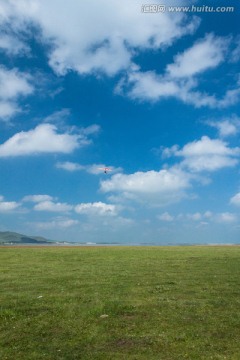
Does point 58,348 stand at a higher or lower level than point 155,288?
lower

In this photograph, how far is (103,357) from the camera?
17.8 m

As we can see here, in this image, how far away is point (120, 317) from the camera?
2419cm

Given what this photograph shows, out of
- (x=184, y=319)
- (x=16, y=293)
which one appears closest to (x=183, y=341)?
(x=184, y=319)

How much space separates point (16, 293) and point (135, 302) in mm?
10024

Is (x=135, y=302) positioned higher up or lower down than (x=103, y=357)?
higher up

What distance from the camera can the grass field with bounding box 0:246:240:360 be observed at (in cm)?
1869

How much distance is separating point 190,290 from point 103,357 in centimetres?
1590

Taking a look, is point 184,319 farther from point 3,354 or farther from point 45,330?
point 3,354

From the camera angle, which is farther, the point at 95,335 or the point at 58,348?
the point at 95,335

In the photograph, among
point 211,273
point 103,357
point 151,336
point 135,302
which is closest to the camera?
point 103,357

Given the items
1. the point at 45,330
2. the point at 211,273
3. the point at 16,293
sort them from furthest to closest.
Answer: the point at 211,273, the point at 16,293, the point at 45,330

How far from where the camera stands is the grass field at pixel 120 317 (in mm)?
18688

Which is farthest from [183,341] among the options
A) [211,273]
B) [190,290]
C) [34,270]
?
[34,270]

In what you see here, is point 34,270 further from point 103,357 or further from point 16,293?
point 103,357
